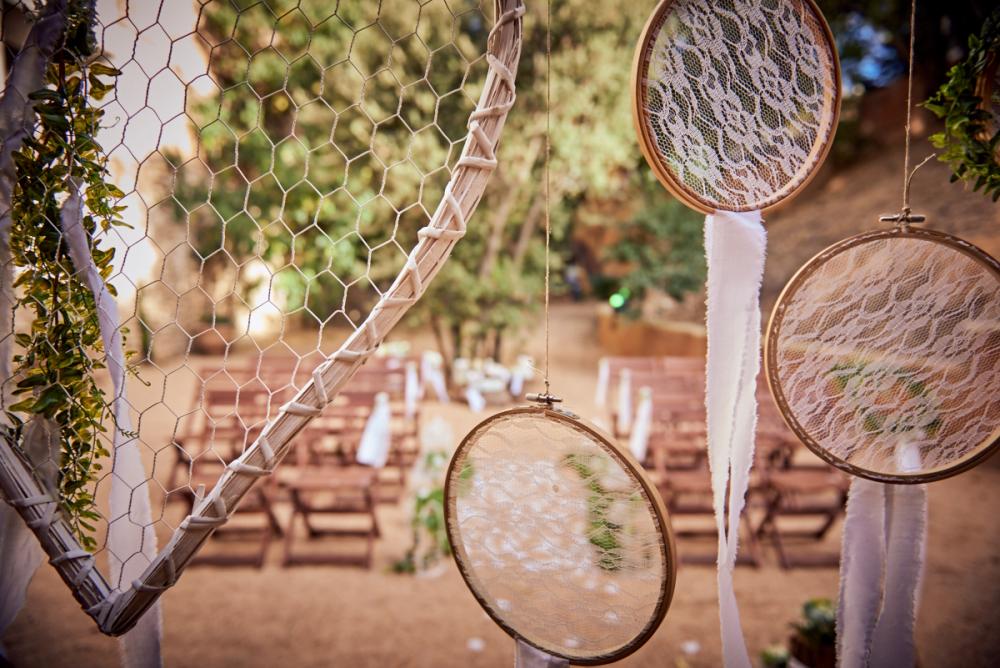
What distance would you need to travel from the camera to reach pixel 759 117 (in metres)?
1.01

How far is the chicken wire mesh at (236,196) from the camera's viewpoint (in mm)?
1077

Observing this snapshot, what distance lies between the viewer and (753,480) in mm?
4332

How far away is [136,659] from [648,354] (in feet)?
31.9

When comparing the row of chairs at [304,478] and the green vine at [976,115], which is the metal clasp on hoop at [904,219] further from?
the row of chairs at [304,478]

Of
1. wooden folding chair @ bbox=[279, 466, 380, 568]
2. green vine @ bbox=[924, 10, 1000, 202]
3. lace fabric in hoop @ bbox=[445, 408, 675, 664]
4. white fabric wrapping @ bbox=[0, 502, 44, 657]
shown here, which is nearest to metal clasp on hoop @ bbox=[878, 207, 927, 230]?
green vine @ bbox=[924, 10, 1000, 202]

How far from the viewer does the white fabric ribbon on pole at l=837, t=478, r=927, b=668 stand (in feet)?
3.98

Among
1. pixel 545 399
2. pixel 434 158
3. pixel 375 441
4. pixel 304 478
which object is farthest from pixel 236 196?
pixel 545 399

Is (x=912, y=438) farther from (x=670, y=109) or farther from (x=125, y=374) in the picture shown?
(x=125, y=374)

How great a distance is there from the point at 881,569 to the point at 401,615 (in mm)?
2571

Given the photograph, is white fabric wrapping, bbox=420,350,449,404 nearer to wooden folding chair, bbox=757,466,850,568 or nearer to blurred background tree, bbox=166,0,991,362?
blurred background tree, bbox=166,0,991,362

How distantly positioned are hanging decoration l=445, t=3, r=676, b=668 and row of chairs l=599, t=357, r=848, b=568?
8.31ft

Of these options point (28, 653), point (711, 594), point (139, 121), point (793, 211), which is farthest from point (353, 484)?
point (793, 211)

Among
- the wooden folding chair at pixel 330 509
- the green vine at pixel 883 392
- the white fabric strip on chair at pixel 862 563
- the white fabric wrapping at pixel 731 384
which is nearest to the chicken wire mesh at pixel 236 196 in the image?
the white fabric wrapping at pixel 731 384

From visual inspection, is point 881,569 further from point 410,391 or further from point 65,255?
point 410,391
